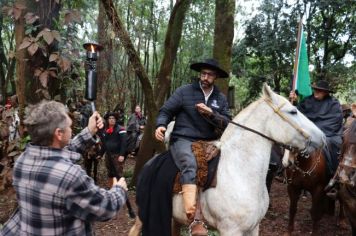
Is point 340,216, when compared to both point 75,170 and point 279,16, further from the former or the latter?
point 279,16

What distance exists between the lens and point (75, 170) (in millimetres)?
2549

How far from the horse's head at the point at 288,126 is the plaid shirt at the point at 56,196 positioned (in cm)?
230

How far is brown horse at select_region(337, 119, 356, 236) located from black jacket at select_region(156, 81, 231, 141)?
5.23 feet

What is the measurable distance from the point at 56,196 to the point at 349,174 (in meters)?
3.71

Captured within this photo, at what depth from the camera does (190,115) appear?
473cm

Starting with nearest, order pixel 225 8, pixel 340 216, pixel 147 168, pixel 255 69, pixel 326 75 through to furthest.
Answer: pixel 147 168
pixel 340 216
pixel 225 8
pixel 326 75
pixel 255 69

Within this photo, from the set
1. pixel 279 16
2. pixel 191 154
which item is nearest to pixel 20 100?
pixel 191 154

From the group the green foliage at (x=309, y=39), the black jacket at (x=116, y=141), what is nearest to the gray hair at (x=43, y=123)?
the black jacket at (x=116, y=141)

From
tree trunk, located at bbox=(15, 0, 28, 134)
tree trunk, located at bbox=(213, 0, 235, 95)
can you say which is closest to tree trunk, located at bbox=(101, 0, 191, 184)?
tree trunk, located at bbox=(213, 0, 235, 95)

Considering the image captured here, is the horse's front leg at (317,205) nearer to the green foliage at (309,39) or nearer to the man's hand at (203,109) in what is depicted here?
the man's hand at (203,109)

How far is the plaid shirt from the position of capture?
2500mm

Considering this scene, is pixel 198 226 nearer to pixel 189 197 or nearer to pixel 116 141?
pixel 189 197

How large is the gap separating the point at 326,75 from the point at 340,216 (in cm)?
833

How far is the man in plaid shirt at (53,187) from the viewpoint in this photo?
250cm
